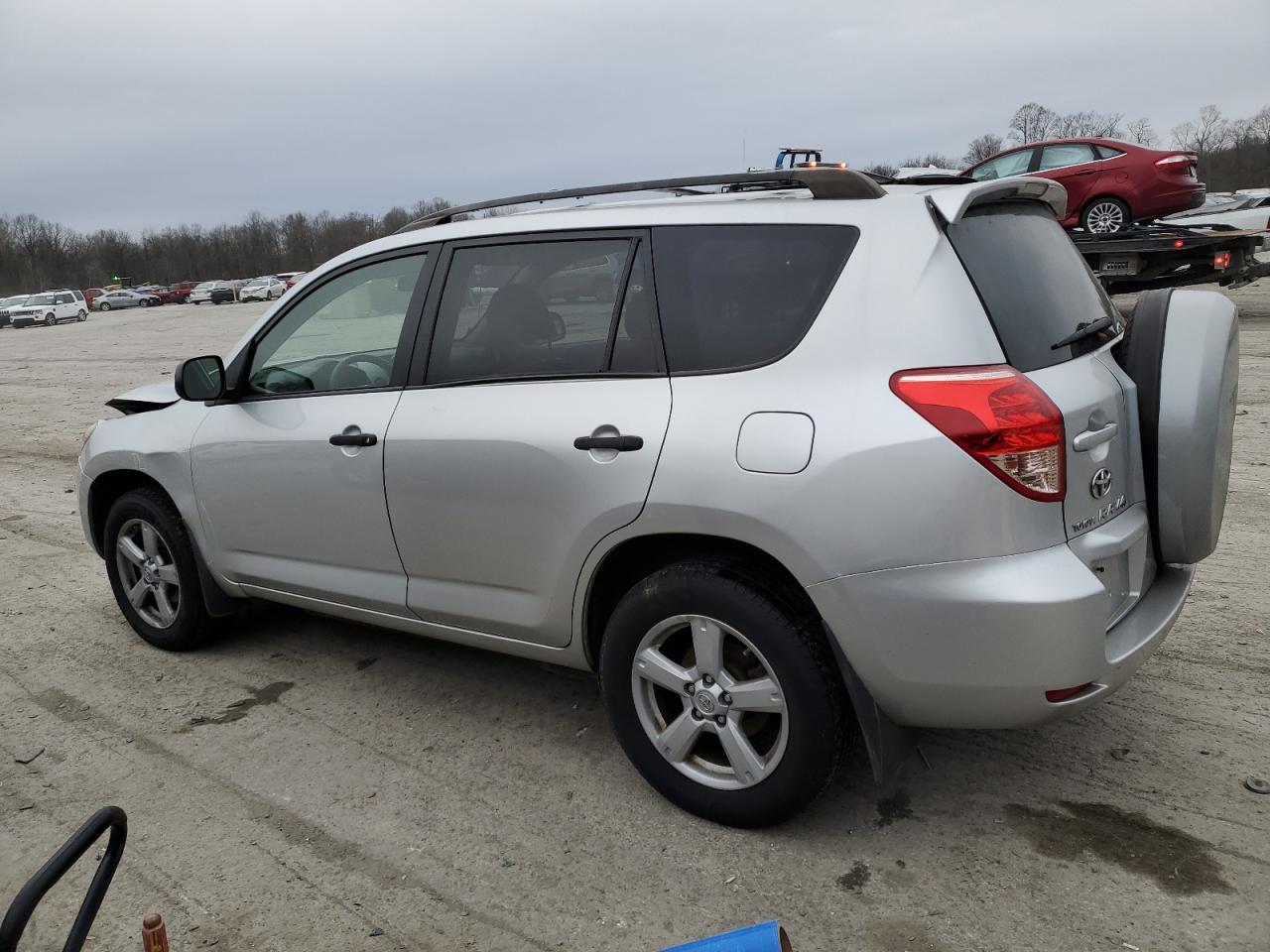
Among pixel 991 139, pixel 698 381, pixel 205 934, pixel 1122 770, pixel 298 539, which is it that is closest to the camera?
pixel 205 934

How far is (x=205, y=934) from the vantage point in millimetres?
2816

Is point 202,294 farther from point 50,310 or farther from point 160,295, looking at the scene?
point 50,310

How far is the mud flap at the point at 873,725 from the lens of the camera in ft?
9.42

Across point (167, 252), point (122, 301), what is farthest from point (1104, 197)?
point (167, 252)

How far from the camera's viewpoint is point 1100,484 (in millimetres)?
2828

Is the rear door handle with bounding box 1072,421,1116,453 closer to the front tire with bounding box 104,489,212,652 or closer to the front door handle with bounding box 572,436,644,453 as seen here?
the front door handle with bounding box 572,436,644,453

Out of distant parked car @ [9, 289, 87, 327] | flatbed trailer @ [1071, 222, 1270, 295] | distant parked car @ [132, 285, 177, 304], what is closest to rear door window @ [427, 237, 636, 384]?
flatbed trailer @ [1071, 222, 1270, 295]

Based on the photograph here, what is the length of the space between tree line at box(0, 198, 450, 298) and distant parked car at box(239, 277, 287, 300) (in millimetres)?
43169

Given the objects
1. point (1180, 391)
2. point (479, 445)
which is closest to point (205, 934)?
point (479, 445)

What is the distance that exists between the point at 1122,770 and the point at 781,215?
206 cm

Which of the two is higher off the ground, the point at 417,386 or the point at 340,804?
the point at 417,386

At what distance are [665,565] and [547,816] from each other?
877 mm

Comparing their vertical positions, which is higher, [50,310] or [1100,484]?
[50,310]

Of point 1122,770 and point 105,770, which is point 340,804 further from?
point 1122,770
